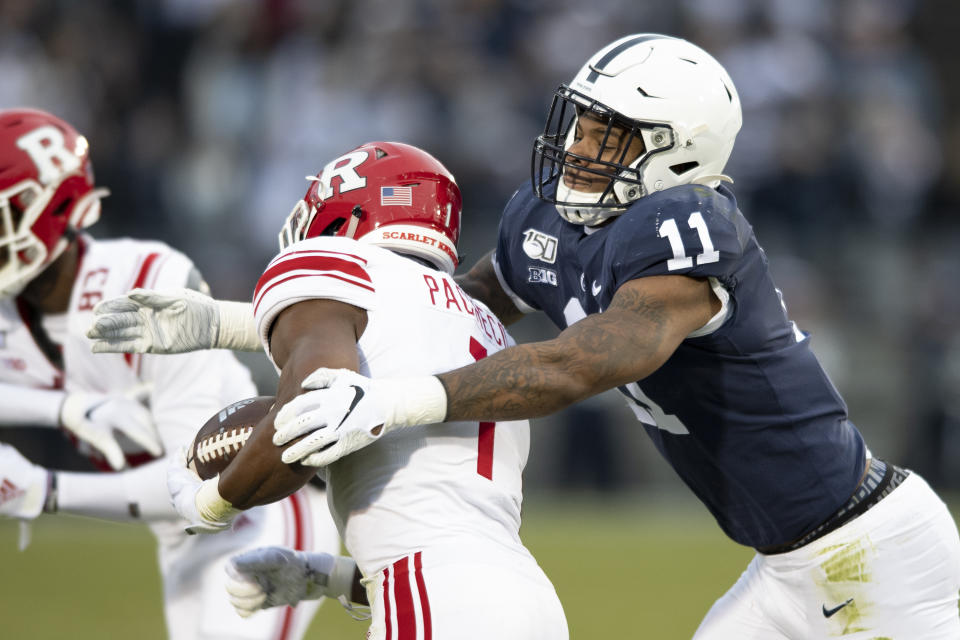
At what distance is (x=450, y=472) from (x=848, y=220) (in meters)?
7.37

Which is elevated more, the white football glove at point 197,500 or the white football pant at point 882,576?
the white football glove at point 197,500

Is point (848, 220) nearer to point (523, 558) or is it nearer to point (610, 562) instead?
point (610, 562)

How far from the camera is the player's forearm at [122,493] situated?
151 inches

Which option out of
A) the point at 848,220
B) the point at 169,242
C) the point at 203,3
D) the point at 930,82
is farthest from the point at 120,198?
the point at 930,82

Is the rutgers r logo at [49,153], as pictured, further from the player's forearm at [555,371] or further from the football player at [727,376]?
the player's forearm at [555,371]

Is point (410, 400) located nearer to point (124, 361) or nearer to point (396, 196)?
point (396, 196)

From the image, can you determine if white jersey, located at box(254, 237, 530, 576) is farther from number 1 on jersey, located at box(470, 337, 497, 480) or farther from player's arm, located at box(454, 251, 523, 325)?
player's arm, located at box(454, 251, 523, 325)

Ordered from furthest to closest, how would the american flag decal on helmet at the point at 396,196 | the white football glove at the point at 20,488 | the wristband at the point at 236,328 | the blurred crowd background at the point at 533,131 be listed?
the blurred crowd background at the point at 533,131 → the white football glove at the point at 20,488 → the wristband at the point at 236,328 → the american flag decal on helmet at the point at 396,196

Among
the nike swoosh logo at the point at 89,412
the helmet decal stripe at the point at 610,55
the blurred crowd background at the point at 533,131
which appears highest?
the helmet decal stripe at the point at 610,55

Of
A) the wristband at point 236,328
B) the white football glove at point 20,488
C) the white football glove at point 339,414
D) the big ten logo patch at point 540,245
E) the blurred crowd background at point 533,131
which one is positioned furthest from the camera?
the blurred crowd background at point 533,131

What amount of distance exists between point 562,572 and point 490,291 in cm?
406

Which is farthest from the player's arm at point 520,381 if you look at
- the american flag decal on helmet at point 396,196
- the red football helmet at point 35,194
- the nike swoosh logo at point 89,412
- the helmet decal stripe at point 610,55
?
the red football helmet at point 35,194

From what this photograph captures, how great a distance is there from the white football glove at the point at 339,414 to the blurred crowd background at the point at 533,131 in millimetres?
6467

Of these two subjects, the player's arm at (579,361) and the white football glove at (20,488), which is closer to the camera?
the player's arm at (579,361)
